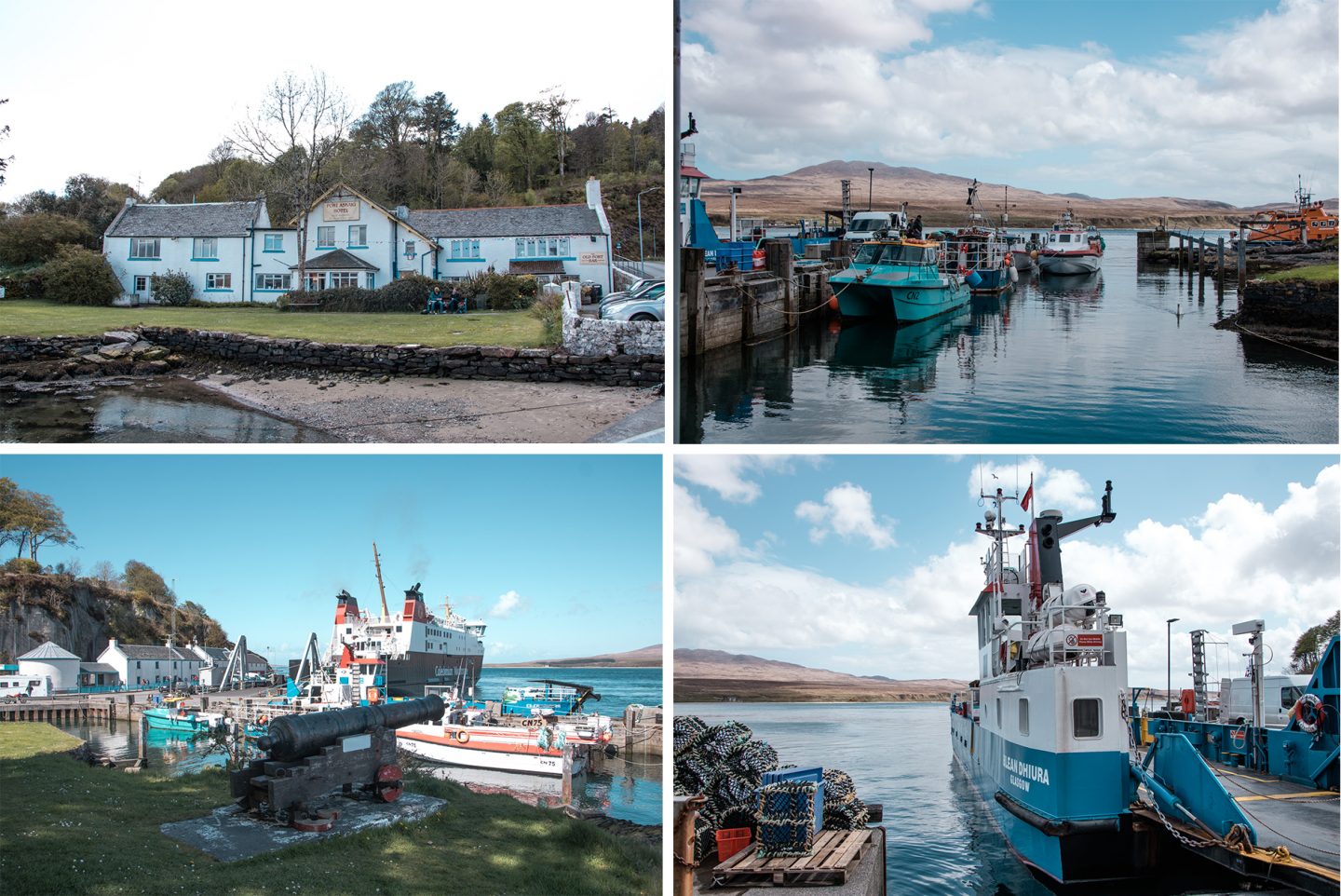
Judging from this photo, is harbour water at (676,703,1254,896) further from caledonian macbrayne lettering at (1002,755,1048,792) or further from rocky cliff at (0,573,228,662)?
rocky cliff at (0,573,228,662)

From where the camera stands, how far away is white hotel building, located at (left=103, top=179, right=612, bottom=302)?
7891mm

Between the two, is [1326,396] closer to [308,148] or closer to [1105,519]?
[1105,519]

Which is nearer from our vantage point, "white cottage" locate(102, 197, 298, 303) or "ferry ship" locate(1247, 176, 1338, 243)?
"white cottage" locate(102, 197, 298, 303)

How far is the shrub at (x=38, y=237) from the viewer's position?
7723 mm

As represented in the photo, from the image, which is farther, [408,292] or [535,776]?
[408,292]

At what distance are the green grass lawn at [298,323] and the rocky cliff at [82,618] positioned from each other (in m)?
2.05

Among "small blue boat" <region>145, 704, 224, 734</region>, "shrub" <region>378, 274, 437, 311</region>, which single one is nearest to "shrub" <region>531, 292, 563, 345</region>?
"shrub" <region>378, 274, 437, 311</region>

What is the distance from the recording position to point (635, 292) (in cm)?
743

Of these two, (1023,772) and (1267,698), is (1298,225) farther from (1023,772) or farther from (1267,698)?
(1023,772)

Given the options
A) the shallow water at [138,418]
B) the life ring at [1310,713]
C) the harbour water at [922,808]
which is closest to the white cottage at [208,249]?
the shallow water at [138,418]

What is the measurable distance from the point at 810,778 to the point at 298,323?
5177 mm

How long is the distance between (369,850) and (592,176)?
15.1 feet

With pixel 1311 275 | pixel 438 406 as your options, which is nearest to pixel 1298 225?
Answer: pixel 1311 275

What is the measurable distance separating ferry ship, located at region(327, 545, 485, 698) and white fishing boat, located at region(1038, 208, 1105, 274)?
1851cm
